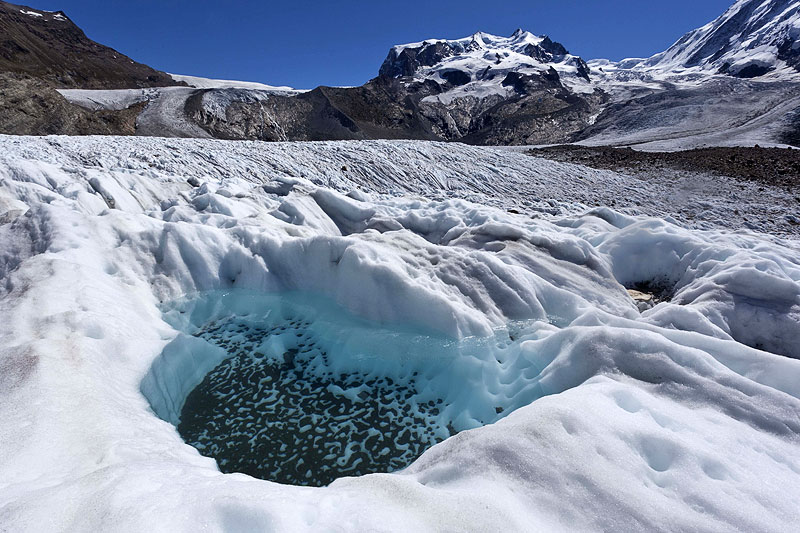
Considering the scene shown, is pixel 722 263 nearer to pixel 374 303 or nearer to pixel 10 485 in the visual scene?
pixel 374 303

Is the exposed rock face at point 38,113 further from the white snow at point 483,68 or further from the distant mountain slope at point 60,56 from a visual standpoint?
the white snow at point 483,68

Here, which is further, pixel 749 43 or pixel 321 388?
pixel 749 43

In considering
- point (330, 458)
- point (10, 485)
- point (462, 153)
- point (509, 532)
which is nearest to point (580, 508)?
point (509, 532)

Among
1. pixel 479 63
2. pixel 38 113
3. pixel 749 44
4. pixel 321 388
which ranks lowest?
pixel 321 388

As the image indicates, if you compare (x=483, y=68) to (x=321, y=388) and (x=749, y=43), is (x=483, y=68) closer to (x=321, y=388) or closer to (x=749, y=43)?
(x=749, y=43)

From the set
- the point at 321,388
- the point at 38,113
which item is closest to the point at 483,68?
the point at 38,113

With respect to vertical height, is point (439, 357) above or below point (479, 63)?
below

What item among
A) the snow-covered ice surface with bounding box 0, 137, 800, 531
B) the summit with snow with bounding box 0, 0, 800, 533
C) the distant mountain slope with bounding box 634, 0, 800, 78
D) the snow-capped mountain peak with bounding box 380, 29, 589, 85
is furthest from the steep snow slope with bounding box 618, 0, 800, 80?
the snow-covered ice surface with bounding box 0, 137, 800, 531
